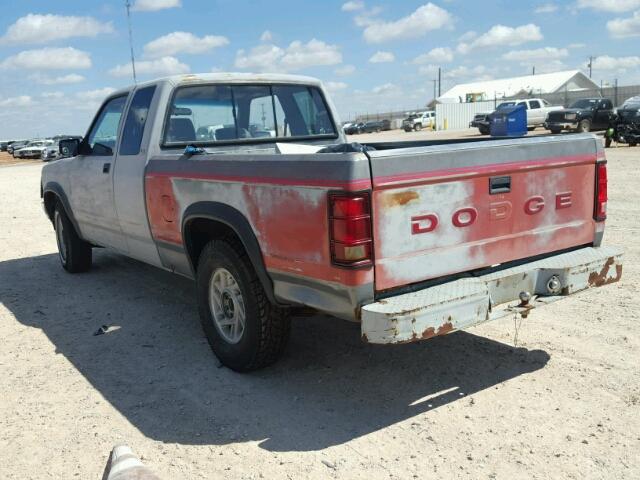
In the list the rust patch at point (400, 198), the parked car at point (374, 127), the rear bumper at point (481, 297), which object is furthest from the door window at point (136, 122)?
the parked car at point (374, 127)

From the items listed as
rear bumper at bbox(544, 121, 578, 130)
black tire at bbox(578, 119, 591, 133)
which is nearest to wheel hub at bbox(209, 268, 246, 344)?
rear bumper at bbox(544, 121, 578, 130)

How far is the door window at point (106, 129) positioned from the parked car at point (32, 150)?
46.2 metres

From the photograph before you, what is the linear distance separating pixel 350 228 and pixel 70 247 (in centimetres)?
529

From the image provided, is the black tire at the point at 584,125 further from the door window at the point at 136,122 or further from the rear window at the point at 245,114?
the door window at the point at 136,122

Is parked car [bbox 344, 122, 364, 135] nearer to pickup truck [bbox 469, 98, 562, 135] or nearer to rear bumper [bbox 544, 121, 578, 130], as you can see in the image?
pickup truck [bbox 469, 98, 562, 135]

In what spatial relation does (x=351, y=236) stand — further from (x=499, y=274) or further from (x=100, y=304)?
(x=100, y=304)

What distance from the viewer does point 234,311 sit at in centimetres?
439

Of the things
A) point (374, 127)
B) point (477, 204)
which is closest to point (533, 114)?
point (477, 204)

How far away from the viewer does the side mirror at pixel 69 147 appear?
6.54m

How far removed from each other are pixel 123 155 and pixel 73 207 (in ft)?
5.82

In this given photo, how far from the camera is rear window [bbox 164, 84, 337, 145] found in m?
5.21

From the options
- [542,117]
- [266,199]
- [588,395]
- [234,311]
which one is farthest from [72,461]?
[542,117]

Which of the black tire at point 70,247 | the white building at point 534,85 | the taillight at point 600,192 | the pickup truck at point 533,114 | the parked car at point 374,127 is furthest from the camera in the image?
the white building at point 534,85

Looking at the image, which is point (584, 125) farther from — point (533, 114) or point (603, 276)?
point (603, 276)
